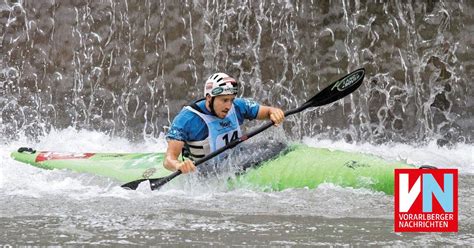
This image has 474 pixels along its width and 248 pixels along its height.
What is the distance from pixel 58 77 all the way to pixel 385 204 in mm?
6933

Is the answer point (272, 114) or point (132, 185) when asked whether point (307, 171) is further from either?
point (132, 185)

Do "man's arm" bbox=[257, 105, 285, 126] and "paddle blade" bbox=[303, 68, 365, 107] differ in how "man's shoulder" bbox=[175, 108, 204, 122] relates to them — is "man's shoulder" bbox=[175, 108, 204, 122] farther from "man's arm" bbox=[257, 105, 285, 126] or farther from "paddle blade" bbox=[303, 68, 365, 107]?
"paddle blade" bbox=[303, 68, 365, 107]

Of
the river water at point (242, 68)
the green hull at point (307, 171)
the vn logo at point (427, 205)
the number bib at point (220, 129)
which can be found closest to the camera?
the vn logo at point (427, 205)

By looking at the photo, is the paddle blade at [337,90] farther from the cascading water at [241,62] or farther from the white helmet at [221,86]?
the cascading water at [241,62]

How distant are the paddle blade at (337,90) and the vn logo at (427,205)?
1.88 metres

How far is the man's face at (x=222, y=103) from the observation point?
6.47 m

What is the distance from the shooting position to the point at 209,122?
6539 mm

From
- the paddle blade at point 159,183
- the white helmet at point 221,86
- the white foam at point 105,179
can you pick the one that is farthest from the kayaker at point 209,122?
the white foam at point 105,179

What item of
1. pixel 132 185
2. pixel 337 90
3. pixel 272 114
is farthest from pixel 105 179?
pixel 337 90

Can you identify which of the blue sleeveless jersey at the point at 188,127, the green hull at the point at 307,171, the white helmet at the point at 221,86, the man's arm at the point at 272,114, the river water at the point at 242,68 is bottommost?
the green hull at the point at 307,171

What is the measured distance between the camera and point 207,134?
21.6 ft

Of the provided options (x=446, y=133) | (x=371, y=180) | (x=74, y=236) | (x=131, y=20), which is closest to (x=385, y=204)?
(x=371, y=180)

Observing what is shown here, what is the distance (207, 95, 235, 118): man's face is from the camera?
21.2 ft

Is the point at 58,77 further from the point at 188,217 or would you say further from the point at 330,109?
the point at 188,217
